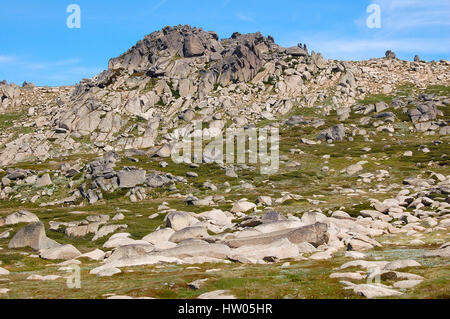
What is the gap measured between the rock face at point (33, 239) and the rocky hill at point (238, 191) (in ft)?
0.50

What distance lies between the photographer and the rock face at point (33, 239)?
4259 centimetres

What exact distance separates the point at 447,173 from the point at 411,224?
5228 centimetres

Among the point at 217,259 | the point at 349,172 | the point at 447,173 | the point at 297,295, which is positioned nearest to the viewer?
the point at 297,295

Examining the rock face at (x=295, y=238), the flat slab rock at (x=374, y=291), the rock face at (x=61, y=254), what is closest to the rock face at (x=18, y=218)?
the rock face at (x=61, y=254)

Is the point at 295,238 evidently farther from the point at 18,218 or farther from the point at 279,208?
the point at 18,218

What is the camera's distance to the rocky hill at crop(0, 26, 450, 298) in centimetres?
2470

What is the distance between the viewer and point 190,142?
5866 inches

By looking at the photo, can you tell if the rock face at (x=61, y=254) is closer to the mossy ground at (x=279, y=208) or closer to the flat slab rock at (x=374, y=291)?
the mossy ground at (x=279, y=208)

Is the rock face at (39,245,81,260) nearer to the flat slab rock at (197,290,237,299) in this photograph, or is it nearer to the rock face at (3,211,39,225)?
the flat slab rock at (197,290,237,299)

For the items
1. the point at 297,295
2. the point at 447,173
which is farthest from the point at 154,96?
the point at 297,295

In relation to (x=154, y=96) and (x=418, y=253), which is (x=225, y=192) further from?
(x=154, y=96)

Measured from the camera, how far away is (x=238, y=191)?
8712 cm

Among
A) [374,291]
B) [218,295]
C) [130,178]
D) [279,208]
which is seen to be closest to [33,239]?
[218,295]

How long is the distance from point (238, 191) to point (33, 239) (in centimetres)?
5156
